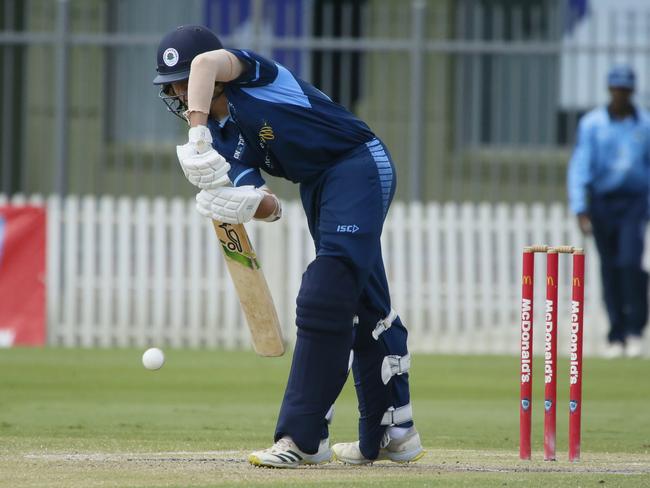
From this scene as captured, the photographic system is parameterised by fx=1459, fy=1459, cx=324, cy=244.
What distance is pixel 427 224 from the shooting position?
11602 millimetres

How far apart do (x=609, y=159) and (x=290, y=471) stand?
609cm

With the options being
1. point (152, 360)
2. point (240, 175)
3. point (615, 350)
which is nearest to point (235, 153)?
point (240, 175)

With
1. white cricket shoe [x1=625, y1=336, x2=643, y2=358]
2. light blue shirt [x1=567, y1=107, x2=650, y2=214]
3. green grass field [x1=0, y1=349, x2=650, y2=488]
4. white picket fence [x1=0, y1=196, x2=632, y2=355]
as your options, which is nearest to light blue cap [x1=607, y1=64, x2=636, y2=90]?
light blue shirt [x1=567, y1=107, x2=650, y2=214]

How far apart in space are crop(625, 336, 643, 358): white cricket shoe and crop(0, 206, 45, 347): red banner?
4.53m

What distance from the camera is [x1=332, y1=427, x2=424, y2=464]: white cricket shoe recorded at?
219 inches

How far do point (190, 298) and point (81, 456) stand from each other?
240 inches

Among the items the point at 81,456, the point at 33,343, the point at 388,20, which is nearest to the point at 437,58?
the point at 388,20

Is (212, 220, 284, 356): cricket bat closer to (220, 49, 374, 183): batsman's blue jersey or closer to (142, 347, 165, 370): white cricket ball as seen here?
(220, 49, 374, 183): batsman's blue jersey

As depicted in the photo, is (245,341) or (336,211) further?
(245,341)

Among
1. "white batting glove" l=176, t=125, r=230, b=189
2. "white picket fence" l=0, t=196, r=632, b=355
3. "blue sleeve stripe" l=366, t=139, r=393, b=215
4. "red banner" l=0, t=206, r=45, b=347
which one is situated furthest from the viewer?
"white picket fence" l=0, t=196, r=632, b=355

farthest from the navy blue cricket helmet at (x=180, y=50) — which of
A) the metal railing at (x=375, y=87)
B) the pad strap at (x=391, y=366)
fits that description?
the metal railing at (x=375, y=87)

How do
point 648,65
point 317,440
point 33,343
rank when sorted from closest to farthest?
point 317,440, point 33,343, point 648,65

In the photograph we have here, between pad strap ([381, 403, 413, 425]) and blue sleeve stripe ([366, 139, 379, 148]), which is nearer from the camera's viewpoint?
blue sleeve stripe ([366, 139, 379, 148])

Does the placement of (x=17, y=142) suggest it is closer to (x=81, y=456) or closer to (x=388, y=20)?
(x=388, y=20)
